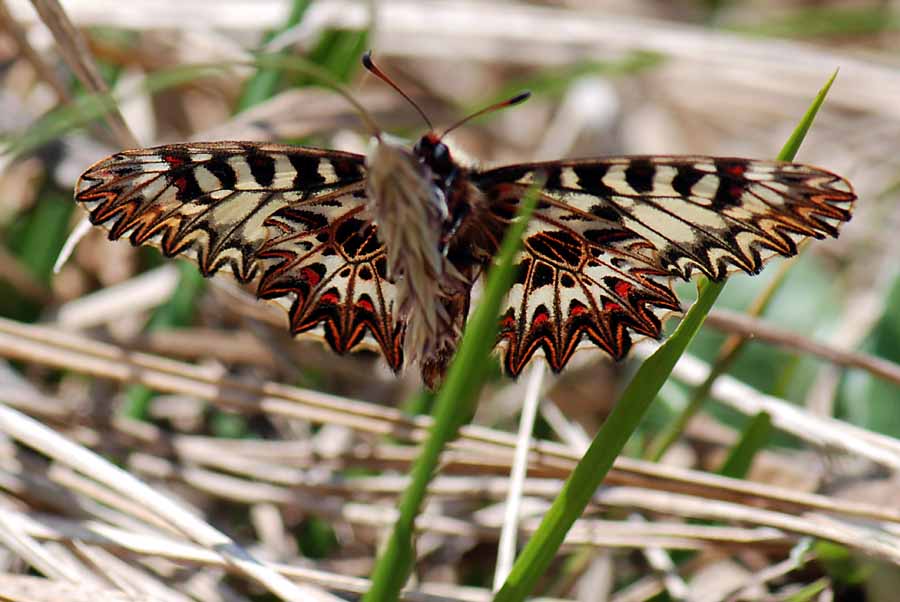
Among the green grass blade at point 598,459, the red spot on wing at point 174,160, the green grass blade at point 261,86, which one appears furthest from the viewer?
the green grass blade at point 261,86

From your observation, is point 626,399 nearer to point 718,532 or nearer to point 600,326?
point 600,326

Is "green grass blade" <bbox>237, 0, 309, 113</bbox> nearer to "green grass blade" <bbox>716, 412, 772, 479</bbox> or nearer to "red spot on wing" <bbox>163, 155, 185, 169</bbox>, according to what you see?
"red spot on wing" <bbox>163, 155, 185, 169</bbox>

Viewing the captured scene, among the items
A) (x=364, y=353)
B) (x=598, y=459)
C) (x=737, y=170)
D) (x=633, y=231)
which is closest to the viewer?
(x=598, y=459)

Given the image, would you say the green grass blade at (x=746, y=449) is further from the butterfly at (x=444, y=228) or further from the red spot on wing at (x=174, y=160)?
the red spot on wing at (x=174, y=160)

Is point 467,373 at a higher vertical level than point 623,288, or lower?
lower

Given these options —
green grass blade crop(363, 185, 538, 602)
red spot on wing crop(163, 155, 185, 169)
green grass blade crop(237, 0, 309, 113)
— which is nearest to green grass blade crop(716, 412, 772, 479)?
green grass blade crop(363, 185, 538, 602)

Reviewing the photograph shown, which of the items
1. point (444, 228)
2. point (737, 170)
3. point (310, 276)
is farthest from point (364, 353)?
point (737, 170)

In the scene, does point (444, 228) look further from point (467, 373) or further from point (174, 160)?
point (467, 373)

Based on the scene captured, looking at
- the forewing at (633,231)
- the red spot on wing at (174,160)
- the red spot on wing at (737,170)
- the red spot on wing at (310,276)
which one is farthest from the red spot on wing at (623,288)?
the red spot on wing at (174,160)
